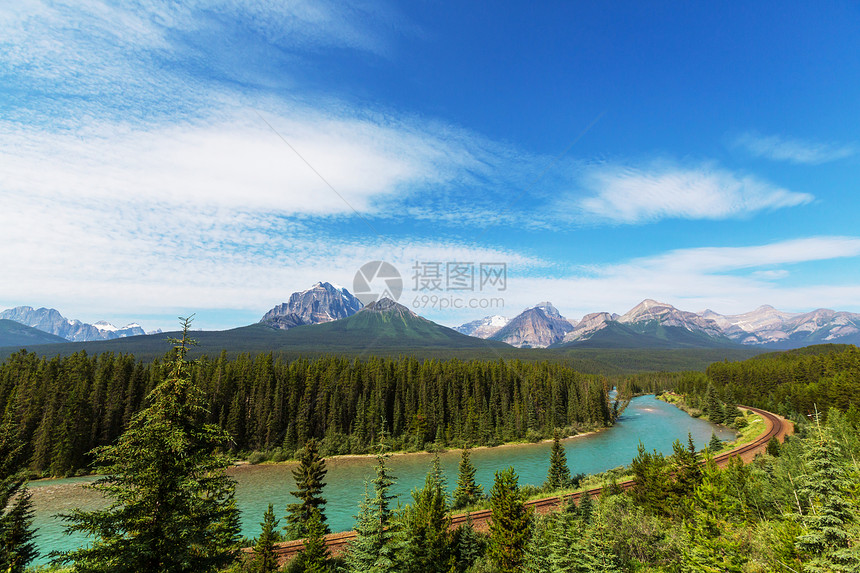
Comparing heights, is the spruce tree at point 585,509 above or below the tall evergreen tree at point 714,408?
above

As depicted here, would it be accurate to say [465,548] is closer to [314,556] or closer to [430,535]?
[430,535]

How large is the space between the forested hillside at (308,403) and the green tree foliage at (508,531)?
5538 centimetres

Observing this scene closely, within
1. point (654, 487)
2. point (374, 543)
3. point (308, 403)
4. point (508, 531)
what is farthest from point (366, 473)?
point (374, 543)

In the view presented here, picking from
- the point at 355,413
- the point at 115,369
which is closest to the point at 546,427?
the point at 355,413

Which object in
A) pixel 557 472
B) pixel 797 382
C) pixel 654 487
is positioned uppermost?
pixel 654 487

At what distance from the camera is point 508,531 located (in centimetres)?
2403

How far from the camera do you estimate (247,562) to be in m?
23.9

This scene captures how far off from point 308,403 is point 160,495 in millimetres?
79667

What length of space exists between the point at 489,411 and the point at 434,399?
577 inches

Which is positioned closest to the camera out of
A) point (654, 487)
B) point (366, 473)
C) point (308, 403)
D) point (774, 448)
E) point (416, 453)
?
point (654, 487)

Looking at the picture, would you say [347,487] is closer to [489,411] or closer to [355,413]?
[355,413]

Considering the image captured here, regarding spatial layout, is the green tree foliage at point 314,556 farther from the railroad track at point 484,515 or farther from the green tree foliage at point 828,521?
the green tree foliage at point 828,521

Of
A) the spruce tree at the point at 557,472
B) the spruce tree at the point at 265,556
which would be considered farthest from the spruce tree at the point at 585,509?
the spruce tree at the point at 265,556

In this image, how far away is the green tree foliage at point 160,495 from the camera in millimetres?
10211
